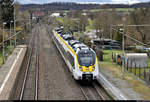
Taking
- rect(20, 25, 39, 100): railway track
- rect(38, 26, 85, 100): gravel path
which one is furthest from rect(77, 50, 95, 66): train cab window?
rect(20, 25, 39, 100): railway track

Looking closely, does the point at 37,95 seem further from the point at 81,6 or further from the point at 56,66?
the point at 81,6

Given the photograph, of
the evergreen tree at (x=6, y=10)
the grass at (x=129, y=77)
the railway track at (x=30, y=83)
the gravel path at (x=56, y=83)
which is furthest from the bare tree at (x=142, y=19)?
the evergreen tree at (x=6, y=10)

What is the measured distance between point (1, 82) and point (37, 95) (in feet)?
14.8

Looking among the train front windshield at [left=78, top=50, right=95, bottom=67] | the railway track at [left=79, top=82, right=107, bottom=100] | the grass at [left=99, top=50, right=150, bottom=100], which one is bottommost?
the railway track at [left=79, top=82, right=107, bottom=100]

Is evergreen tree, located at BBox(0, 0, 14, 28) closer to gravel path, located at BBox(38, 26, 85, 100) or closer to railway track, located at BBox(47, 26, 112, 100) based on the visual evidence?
gravel path, located at BBox(38, 26, 85, 100)

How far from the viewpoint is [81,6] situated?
53156 mm

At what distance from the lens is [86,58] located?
63.3 feet

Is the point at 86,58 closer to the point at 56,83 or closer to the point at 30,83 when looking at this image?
the point at 56,83

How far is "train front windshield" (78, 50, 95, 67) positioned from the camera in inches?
749

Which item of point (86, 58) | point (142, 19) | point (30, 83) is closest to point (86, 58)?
point (86, 58)

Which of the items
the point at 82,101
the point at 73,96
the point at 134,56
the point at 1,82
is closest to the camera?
the point at 82,101

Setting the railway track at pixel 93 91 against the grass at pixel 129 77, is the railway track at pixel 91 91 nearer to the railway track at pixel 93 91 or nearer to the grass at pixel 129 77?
Result: the railway track at pixel 93 91

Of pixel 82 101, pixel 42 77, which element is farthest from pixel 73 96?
pixel 42 77

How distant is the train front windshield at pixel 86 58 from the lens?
62.4ft
